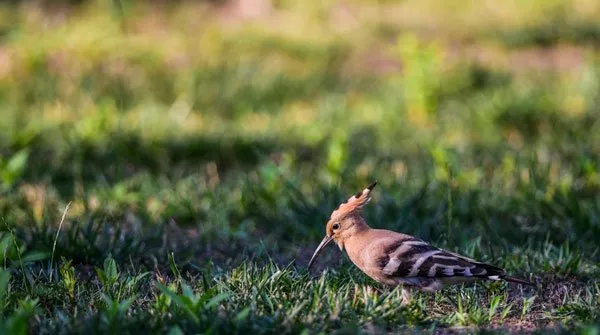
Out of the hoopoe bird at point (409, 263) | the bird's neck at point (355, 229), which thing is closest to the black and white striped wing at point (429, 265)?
the hoopoe bird at point (409, 263)

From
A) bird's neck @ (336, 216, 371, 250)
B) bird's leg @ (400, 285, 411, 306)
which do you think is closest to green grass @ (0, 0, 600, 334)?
bird's leg @ (400, 285, 411, 306)

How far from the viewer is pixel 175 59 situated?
8328mm

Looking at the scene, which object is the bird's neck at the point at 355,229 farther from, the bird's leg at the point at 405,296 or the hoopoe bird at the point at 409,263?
the bird's leg at the point at 405,296

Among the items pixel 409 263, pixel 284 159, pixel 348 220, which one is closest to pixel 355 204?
pixel 348 220

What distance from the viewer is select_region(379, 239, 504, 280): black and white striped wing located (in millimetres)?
3361

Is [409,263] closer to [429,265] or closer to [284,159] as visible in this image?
[429,265]

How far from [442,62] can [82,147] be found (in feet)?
10.9

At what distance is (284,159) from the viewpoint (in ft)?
20.7

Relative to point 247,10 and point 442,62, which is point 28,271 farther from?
point 247,10

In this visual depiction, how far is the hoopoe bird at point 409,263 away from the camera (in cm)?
337

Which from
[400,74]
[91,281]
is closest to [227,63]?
[400,74]

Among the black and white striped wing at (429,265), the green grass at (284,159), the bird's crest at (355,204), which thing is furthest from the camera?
the bird's crest at (355,204)

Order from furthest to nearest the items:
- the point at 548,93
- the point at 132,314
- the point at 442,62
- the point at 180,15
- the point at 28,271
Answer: the point at 180,15 < the point at 442,62 < the point at 548,93 < the point at 28,271 < the point at 132,314

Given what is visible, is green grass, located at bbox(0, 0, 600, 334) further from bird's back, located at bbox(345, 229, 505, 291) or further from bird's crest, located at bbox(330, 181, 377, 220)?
bird's crest, located at bbox(330, 181, 377, 220)
